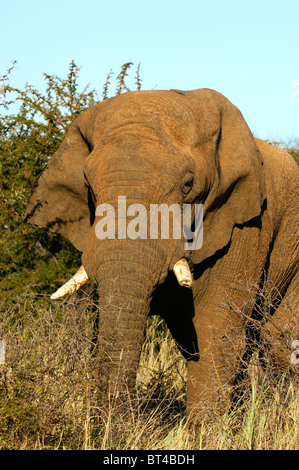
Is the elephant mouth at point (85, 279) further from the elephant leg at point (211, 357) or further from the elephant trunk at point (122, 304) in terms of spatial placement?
the elephant leg at point (211, 357)

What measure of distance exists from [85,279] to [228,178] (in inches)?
53.5

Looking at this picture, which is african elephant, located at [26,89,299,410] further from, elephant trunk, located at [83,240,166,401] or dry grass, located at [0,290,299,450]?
dry grass, located at [0,290,299,450]

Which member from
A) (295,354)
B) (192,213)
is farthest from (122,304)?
(295,354)

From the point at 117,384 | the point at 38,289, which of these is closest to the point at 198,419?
the point at 117,384

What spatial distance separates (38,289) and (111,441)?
13.2ft

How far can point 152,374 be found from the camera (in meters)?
7.78

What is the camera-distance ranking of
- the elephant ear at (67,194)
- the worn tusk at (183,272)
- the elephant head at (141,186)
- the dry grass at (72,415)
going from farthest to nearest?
the elephant ear at (67,194) → the worn tusk at (183,272) → the elephant head at (141,186) → the dry grass at (72,415)

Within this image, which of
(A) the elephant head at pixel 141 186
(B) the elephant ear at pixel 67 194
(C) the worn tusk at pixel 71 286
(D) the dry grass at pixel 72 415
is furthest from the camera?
(B) the elephant ear at pixel 67 194

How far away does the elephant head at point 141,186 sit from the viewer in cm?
518

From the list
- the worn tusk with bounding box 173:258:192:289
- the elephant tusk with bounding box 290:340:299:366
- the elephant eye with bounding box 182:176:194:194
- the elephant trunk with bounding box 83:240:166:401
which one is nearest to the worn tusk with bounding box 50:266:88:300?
the elephant trunk with bounding box 83:240:166:401

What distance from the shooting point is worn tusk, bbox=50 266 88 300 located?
5.50 meters

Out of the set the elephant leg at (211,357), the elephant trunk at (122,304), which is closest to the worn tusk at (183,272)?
the elephant trunk at (122,304)

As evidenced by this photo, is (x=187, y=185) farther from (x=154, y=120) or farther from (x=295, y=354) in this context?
(x=295, y=354)
